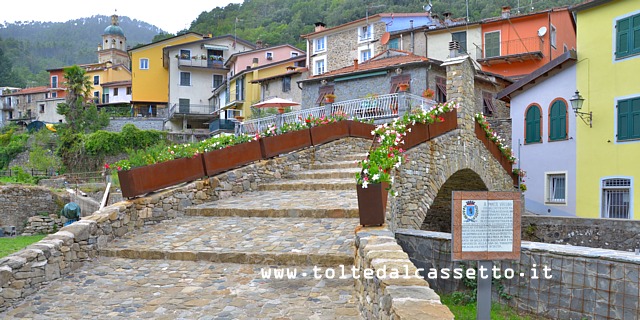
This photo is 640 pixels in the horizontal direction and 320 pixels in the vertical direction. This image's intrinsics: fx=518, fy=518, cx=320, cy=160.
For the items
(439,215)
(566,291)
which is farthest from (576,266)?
(439,215)

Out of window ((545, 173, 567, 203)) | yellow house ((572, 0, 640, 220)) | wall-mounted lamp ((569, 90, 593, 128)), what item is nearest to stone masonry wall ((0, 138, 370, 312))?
wall-mounted lamp ((569, 90, 593, 128))

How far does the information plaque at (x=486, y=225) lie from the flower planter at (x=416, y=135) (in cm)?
513

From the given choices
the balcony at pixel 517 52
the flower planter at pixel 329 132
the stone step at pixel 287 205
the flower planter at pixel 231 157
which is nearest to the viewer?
the stone step at pixel 287 205

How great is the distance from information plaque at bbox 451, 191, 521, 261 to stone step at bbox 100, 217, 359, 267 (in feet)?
5.35

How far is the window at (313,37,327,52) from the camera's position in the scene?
38031 mm

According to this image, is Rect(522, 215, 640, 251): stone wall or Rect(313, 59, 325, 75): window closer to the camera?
Rect(522, 215, 640, 251): stone wall

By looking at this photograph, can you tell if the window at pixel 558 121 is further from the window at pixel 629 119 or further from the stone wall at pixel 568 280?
the stone wall at pixel 568 280

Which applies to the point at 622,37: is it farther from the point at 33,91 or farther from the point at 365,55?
the point at 33,91

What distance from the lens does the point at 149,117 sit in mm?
46812

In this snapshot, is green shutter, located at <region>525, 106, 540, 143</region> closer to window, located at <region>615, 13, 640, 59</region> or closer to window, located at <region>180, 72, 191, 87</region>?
window, located at <region>615, 13, 640, 59</region>

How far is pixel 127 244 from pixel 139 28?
476 feet

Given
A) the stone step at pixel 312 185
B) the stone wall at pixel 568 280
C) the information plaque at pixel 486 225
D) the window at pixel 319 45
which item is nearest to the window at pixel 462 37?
the window at pixel 319 45

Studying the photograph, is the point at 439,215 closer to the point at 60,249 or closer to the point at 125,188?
the point at 125,188

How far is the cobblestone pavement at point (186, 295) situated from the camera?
5.28 meters
